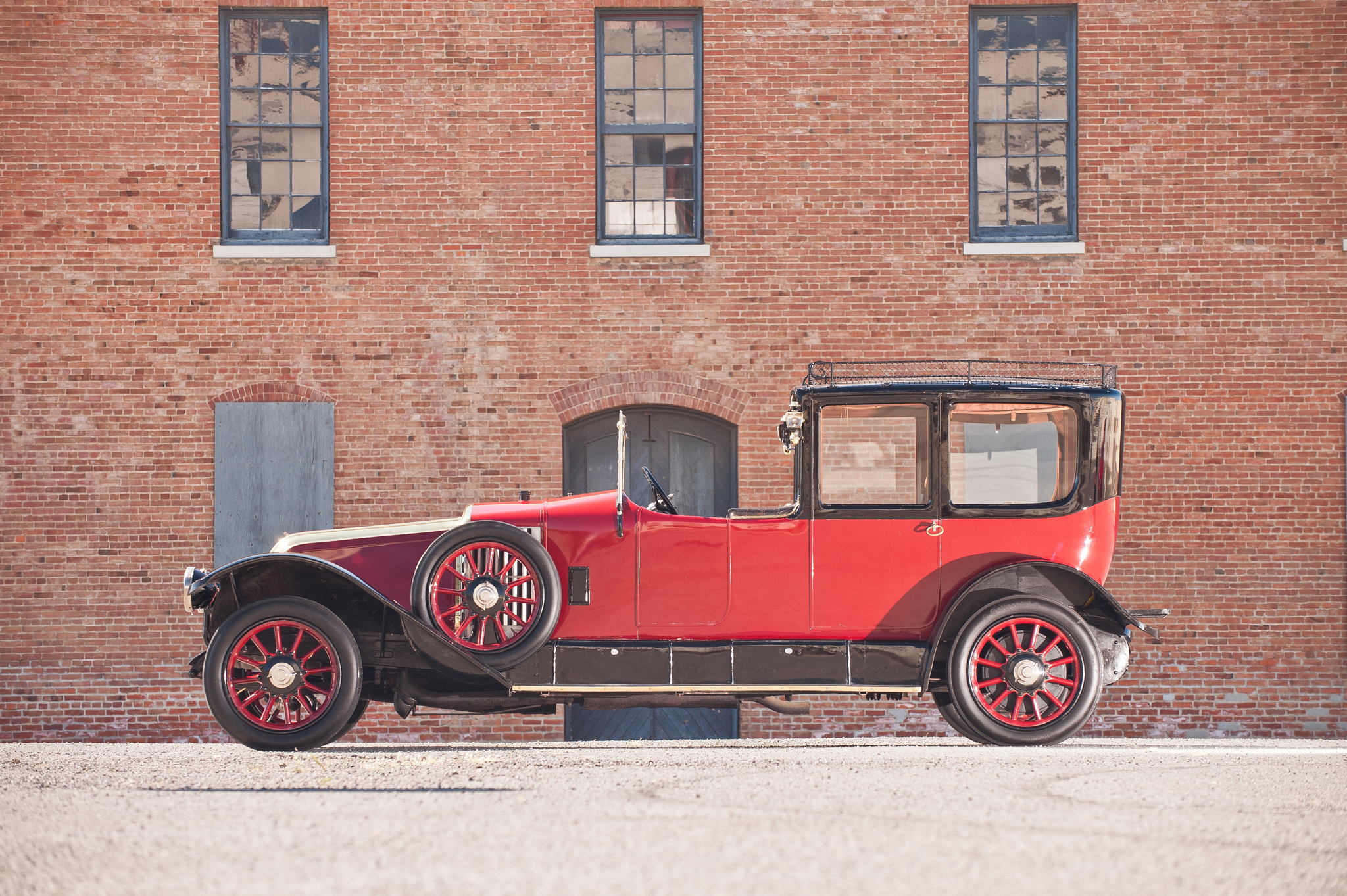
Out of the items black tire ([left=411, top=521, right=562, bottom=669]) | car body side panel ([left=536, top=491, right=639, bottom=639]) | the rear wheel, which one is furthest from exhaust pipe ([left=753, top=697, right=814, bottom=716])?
the rear wheel

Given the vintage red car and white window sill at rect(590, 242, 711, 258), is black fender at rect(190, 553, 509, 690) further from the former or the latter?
white window sill at rect(590, 242, 711, 258)

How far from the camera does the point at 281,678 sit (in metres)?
6.38

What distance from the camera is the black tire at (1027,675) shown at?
6.46 meters

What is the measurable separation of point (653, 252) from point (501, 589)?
14.5 ft

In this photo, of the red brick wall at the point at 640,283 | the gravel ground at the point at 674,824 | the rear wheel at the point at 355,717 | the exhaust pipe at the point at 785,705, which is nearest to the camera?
the gravel ground at the point at 674,824

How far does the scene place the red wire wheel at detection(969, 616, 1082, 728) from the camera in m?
6.47

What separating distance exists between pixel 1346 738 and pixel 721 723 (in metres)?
5.01

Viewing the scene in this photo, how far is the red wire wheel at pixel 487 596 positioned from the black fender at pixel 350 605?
109 millimetres

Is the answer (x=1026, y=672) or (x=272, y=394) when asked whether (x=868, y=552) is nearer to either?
(x=1026, y=672)

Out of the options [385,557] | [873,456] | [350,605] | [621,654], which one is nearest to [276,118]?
[385,557]

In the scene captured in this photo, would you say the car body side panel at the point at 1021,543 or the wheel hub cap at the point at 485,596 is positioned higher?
the car body side panel at the point at 1021,543

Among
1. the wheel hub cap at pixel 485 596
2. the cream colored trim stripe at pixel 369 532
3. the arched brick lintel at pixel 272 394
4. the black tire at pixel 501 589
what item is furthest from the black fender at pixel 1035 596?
the arched brick lintel at pixel 272 394

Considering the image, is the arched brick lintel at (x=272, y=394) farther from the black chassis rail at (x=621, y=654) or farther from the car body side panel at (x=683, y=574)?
the car body side panel at (x=683, y=574)

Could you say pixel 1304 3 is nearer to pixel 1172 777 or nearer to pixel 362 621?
pixel 1172 777
